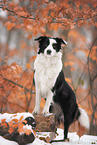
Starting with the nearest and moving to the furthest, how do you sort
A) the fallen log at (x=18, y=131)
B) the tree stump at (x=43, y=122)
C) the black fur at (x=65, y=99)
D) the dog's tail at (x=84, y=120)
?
the fallen log at (x=18, y=131) → the tree stump at (x=43, y=122) → the black fur at (x=65, y=99) → the dog's tail at (x=84, y=120)

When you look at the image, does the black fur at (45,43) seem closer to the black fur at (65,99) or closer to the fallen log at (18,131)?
the black fur at (65,99)

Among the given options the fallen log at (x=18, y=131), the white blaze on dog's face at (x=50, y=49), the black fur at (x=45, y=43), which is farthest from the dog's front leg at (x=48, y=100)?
the black fur at (x=45, y=43)

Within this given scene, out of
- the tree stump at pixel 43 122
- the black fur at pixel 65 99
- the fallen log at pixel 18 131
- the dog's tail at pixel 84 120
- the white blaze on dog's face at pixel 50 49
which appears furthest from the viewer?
the dog's tail at pixel 84 120

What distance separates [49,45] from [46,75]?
62 cm

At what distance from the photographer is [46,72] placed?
146 inches

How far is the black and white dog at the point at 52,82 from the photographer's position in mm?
3646

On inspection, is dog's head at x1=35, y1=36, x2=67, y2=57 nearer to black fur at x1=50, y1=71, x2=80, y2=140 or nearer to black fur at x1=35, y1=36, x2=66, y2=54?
black fur at x1=35, y1=36, x2=66, y2=54

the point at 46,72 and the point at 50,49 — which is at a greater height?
the point at 50,49

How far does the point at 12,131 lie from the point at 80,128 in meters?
1.72

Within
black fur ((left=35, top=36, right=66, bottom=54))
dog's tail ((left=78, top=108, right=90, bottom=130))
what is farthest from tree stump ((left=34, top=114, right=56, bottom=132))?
black fur ((left=35, top=36, right=66, bottom=54))

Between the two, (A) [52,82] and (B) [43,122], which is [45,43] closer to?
(A) [52,82]

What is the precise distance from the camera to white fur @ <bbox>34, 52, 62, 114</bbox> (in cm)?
365

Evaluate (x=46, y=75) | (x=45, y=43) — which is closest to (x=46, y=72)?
(x=46, y=75)

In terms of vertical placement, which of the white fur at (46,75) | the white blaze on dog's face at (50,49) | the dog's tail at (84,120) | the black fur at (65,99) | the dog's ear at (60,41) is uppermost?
the dog's ear at (60,41)
